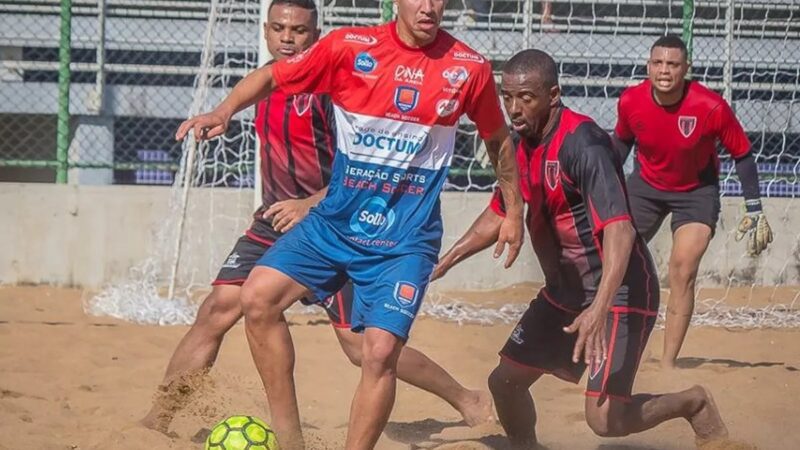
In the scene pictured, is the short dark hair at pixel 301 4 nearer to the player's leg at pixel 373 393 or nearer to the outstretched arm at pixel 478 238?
the outstretched arm at pixel 478 238

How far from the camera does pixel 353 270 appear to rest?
495cm

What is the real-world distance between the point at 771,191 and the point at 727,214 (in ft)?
2.67

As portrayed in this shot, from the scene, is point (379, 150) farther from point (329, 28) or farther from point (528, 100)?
point (329, 28)

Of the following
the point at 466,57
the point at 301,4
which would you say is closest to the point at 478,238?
the point at 466,57

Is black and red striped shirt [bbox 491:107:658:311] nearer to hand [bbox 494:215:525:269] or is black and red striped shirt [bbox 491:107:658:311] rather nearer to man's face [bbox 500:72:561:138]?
man's face [bbox 500:72:561:138]

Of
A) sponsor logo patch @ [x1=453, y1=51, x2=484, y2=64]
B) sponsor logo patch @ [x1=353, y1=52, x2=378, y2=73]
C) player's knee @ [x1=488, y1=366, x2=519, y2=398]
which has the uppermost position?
sponsor logo patch @ [x1=453, y1=51, x2=484, y2=64]

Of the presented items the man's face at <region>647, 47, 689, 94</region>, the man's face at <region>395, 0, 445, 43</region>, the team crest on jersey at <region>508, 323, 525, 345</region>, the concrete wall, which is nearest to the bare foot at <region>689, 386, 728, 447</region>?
the team crest on jersey at <region>508, 323, 525, 345</region>

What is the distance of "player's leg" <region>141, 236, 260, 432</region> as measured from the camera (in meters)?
5.66

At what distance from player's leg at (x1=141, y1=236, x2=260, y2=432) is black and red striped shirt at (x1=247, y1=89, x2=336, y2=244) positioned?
0.27 metres

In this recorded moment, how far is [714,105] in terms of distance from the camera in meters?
7.90

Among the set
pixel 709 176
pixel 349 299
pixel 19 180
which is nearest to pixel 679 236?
pixel 709 176

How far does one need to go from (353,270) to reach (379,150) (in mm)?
503

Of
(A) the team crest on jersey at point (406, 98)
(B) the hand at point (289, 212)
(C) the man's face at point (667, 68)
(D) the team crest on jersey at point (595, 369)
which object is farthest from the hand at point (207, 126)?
(C) the man's face at point (667, 68)

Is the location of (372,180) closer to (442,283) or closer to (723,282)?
(442,283)
